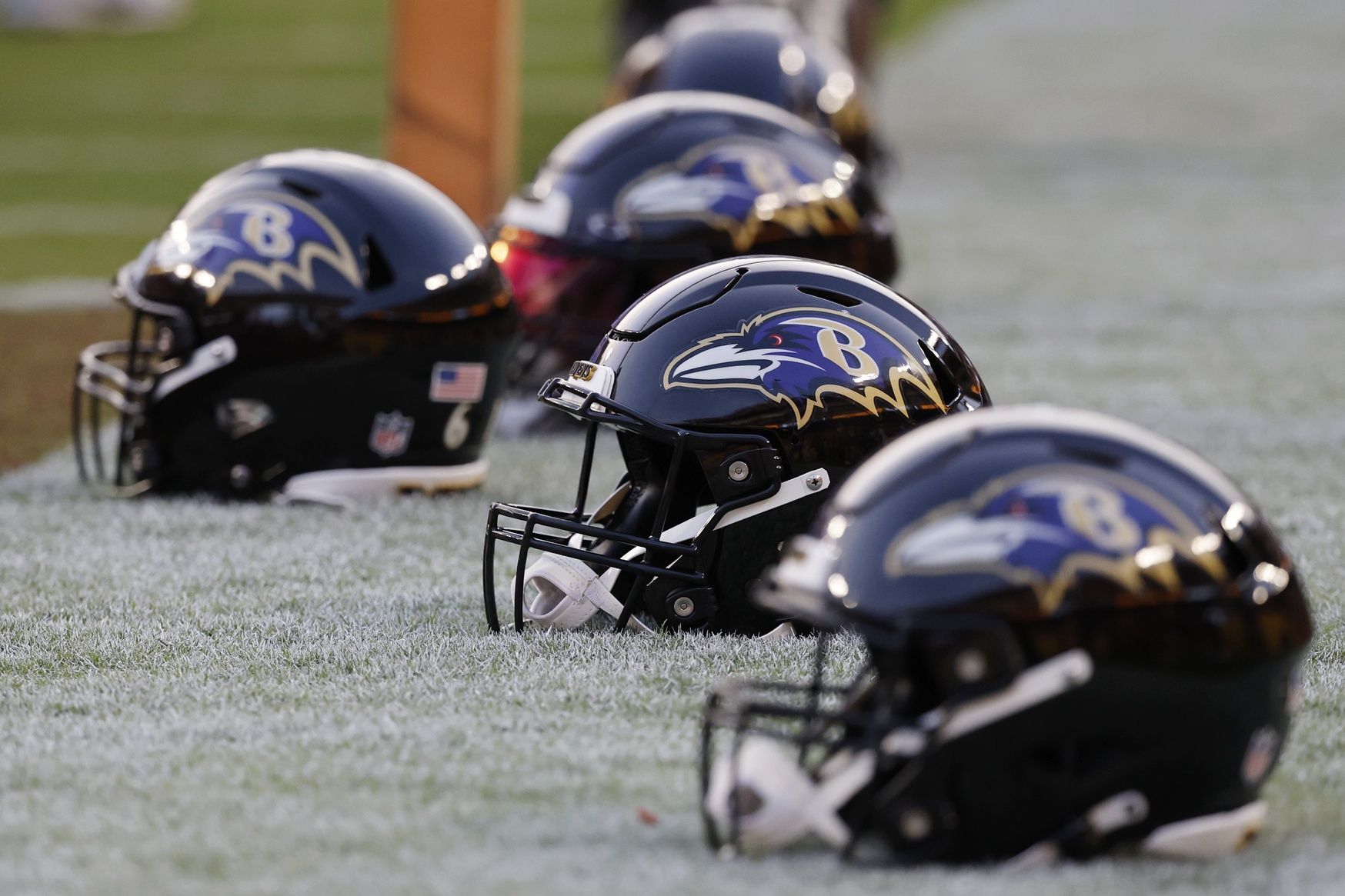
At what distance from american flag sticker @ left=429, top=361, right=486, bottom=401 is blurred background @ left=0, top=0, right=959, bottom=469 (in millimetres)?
1342

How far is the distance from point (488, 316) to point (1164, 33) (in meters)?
14.4

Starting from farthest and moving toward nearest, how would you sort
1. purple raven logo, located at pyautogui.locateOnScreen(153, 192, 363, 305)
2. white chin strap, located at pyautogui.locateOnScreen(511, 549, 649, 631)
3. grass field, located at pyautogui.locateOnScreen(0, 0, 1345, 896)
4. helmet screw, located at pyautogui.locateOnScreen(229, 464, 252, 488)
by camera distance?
1. helmet screw, located at pyautogui.locateOnScreen(229, 464, 252, 488)
2. purple raven logo, located at pyautogui.locateOnScreen(153, 192, 363, 305)
3. white chin strap, located at pyautogui.locateOnScreen(511, 549, 649, 631)
4. grass field, located at pyautogui.locateOnScreen(0, 0, 1345, 896)

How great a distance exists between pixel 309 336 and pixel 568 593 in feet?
4.06

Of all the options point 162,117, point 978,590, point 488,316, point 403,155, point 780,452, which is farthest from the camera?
point 162,117

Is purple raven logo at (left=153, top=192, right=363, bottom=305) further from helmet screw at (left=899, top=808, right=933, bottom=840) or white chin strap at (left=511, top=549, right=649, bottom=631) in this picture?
helmet screw at (left=899, top=808, right=933, bottom=840)

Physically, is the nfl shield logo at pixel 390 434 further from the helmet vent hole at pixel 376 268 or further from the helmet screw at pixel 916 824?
the helmet screw at pixel 916 824

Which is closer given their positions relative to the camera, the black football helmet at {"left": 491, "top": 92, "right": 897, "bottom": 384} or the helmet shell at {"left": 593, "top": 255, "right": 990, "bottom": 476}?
the helmet shell at {"left": 593, "top": 255, "right": 990, "bottom": 476}

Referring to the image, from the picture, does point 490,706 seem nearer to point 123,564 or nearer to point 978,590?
point 978,590

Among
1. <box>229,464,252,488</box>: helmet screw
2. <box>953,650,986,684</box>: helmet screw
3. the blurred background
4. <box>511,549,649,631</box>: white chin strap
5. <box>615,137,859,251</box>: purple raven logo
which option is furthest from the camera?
the blurred background

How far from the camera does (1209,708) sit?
2.07 m

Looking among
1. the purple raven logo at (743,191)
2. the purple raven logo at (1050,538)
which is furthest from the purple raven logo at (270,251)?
the purple raven logo at (1050,538)

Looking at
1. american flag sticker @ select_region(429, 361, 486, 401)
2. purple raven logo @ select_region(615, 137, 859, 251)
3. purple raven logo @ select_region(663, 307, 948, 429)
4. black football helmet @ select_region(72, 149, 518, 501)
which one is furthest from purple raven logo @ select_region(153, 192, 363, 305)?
purple raven logo @ select_region(663, 307, 948, 429)

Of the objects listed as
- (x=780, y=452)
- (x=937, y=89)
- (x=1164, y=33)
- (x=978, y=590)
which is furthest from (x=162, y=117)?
(x=978, y=590)

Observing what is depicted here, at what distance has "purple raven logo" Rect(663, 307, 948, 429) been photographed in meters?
2.92
